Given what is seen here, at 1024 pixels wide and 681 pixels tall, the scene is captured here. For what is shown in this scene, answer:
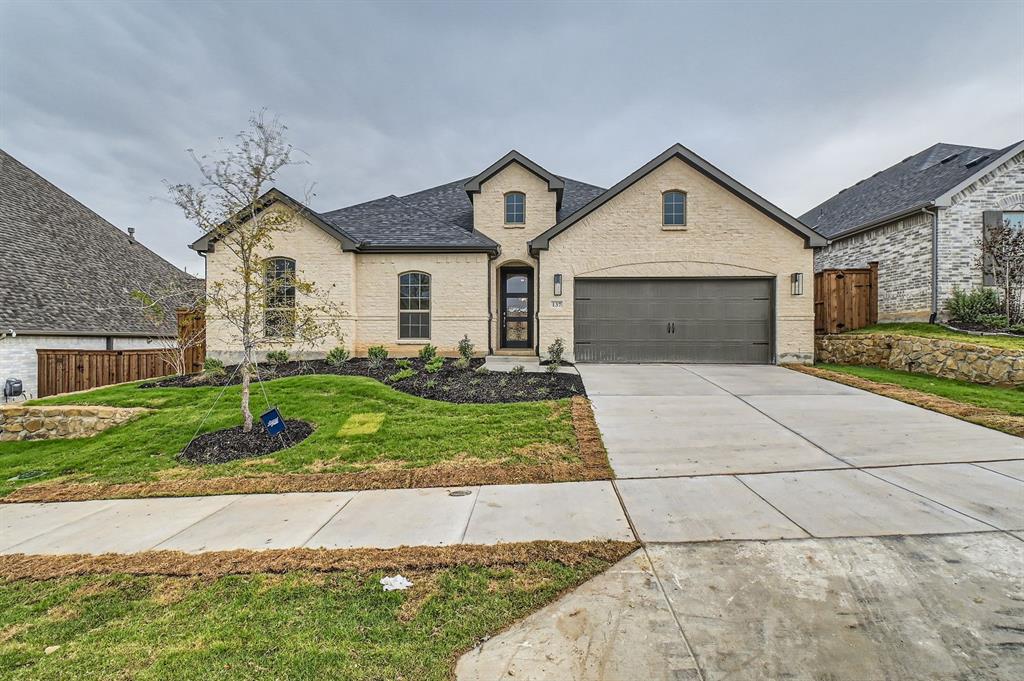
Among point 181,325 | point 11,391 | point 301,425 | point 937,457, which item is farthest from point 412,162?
point 937,457

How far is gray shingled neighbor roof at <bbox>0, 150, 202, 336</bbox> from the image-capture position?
11812mm

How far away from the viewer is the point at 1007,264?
11.2 meters

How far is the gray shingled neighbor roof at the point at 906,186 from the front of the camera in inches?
489

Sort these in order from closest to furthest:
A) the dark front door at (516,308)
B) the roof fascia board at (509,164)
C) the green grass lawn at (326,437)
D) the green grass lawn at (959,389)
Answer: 1. the green grass lawn at (326,437)
2. the green grass lawn at (959,389)
3. the roof fascia board at (509,164)
4. the dark front door at (516,308)

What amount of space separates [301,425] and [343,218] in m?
9.87

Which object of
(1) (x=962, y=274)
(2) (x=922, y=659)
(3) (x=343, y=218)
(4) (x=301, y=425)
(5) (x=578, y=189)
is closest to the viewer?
(2) (x=922, y=659)

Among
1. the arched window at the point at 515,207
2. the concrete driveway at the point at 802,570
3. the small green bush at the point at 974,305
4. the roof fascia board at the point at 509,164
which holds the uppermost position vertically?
the roof fascia board at the point at 509,164

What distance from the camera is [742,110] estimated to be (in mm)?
14828

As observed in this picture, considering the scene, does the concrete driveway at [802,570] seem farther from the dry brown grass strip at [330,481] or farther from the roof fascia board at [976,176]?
the roof fascia board at [976,176]

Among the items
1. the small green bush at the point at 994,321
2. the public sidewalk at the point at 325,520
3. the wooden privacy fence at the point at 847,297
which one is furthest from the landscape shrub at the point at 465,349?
the small green bush at the point at 994,321

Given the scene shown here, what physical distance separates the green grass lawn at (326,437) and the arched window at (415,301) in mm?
4873

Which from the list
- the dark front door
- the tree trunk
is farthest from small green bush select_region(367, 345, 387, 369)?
the dark front door

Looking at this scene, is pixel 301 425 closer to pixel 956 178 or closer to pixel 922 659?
pixel 922 659

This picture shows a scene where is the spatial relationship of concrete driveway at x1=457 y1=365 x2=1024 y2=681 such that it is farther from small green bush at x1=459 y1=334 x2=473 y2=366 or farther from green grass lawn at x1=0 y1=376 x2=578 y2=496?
small green bush at x1=459 y1=334 x2=473 y2=366
